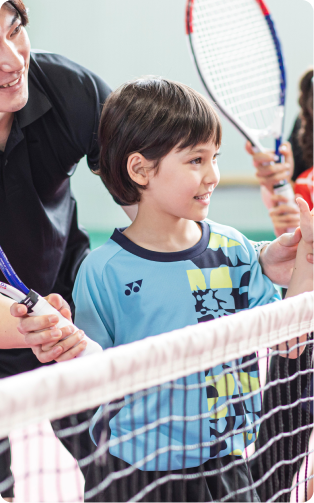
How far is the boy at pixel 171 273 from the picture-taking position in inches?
37.0

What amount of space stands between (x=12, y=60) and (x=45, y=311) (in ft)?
1.53

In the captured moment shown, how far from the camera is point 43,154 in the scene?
1272 millimetres

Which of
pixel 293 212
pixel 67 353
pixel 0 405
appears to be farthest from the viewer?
pixel 293 212

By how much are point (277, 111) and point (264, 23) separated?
0.89 ft

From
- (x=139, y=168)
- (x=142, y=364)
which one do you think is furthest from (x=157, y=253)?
(x=142, y=364)

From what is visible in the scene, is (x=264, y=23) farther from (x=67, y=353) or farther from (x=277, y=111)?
(x=67, y=353)

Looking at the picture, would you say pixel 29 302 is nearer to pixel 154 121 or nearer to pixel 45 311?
pixel 45 311

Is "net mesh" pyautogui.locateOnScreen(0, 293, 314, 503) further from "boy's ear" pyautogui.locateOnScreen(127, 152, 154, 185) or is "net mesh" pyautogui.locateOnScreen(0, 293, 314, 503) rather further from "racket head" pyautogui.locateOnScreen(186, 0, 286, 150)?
"racket head" pyautogui.locateOnScreen(186, 0, 286, 150)

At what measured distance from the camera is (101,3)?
5.54 meters

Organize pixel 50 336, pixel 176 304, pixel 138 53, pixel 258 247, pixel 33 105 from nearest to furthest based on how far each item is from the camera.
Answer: pixel 50 336
pixel 176 304
pixel 258 247
pixel 33 105
pixel 138 53

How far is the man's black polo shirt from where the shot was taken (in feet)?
4.07

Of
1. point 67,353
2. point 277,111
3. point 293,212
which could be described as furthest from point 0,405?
point 277,111

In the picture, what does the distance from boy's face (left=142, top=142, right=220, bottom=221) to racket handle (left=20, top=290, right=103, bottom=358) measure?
0.27m

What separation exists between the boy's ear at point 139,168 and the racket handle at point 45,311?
0.92 ft
